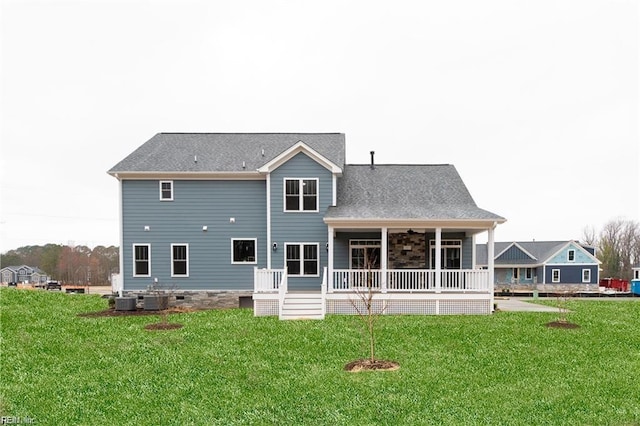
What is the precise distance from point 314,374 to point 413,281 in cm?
838

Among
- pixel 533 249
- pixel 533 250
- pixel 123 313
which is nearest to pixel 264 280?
pixel 123 313

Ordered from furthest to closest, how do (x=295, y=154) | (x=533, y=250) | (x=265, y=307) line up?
1. (x=533, y=250)
2. (x=295, y=154)
3. (x=265, y=307)

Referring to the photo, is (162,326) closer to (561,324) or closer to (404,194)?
(404,194)

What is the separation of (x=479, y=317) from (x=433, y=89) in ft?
50.2

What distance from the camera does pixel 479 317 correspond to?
14.2 metres

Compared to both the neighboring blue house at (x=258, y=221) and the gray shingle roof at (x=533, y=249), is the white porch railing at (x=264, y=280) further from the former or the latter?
the gray shingle roof at (x=533, y=249)

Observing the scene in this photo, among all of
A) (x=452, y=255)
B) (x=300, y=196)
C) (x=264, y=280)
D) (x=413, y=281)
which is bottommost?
(x=413, y=281)

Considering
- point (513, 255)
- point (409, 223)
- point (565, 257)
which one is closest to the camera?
point (409, 223)

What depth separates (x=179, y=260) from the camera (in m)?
17.8

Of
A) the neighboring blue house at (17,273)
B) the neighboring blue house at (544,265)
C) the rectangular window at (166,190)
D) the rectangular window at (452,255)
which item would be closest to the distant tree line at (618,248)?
the neighboring blue house at (544,265)

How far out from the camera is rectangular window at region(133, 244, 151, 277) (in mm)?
17766

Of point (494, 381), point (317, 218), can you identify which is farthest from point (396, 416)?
point (317, 218)

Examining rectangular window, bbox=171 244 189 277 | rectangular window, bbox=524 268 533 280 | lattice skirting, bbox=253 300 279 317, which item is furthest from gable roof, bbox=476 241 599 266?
rectangular window, bbox=171 244 189 277

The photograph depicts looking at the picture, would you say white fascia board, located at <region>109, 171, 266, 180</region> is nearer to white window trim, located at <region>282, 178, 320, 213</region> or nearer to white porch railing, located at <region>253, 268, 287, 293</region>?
white window trim, located at <region>282, 178, 320, 213</region>
